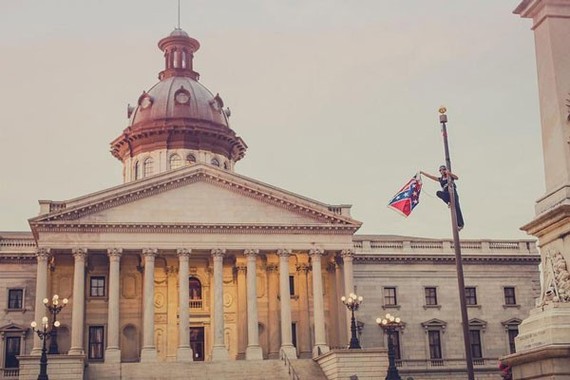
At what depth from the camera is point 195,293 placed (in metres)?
64.5

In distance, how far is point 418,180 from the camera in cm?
2811

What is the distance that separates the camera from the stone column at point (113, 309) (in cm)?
5588

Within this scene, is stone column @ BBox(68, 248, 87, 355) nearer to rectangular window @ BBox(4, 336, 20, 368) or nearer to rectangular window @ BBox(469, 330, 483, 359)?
rectangular window @ BBox(4, 336, 20, 368)

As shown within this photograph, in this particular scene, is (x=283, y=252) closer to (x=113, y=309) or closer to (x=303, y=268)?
(x=303, y=268)

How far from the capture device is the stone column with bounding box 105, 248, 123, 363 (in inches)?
2200

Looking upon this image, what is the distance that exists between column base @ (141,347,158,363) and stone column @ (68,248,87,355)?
3642 millimetres

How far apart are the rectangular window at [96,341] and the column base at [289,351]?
12052 millimetres

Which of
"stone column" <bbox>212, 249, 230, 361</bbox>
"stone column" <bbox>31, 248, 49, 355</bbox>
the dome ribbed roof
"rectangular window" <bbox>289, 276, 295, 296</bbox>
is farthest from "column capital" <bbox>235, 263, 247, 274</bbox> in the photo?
the dome ribbed roof

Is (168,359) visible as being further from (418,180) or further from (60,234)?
(418,180)

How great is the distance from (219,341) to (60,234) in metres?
12.0

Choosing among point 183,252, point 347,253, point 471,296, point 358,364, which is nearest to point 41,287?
point 183,252

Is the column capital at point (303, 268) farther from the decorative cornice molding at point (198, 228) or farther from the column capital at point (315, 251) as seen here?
the decorative cornice molding at point (198, 228)

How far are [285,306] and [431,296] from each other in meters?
14.5

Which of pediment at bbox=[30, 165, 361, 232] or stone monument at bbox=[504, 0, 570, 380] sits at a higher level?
pediment at bbox=[30, 165, 361, 232]
